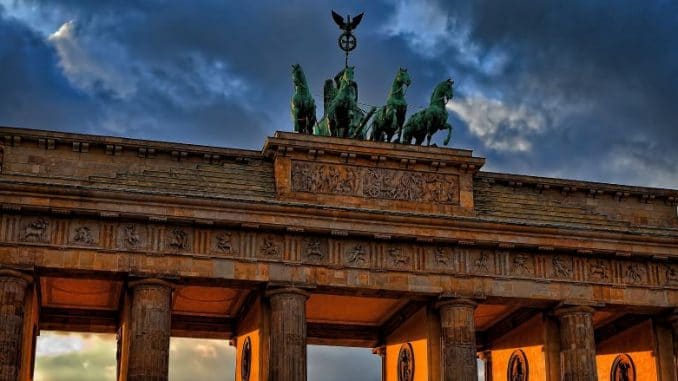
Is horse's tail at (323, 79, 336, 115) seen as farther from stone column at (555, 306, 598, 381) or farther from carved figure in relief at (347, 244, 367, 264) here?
stone column at (555, 306, 598, 381)

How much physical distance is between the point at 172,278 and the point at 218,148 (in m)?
4.12

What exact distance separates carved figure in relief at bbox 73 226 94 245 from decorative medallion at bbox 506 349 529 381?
14197 mm

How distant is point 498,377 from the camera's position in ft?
122

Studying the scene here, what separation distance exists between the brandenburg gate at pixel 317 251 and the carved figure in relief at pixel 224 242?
5 cm

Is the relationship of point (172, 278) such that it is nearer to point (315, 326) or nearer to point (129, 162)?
point (129, 162)

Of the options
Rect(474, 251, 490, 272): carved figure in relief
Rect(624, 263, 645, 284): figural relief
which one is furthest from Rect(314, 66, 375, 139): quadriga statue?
Rect(624, 263, 645, 284): figural relief

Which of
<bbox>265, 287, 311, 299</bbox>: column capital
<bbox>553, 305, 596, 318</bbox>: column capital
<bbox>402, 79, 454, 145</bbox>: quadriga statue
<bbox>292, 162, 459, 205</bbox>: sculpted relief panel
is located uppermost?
<bbox>402, 79, 454, 145</bbox>: quadriga statue

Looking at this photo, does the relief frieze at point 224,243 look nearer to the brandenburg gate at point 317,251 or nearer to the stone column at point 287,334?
the brandenburg gate at point 317,251

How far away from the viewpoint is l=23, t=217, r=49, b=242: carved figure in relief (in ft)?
93.9

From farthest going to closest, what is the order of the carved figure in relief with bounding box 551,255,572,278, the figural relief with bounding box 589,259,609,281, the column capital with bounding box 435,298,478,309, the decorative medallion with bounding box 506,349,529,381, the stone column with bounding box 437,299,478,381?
the decorative medallion with bounding box 506,349,529,381, the figural relief with bounding box 589,259,609,281, the carved figure in relief with bounding box 551,255,572,278, the column capital with bounding box 435,298,478,309, the stone column with bounding box 437,299,478,381

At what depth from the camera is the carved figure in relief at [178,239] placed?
96.9 ft

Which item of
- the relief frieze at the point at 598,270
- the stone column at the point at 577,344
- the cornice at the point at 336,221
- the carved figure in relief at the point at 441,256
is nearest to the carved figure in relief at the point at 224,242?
the cornice at the point at 336,221

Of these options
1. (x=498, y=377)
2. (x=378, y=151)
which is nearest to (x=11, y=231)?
(x=378, y=151)

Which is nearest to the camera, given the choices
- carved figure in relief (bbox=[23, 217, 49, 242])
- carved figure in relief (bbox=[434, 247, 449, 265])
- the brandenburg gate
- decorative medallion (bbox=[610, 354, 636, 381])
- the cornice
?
carved figure in relief (bbox=[23, 217, 49, 242])
